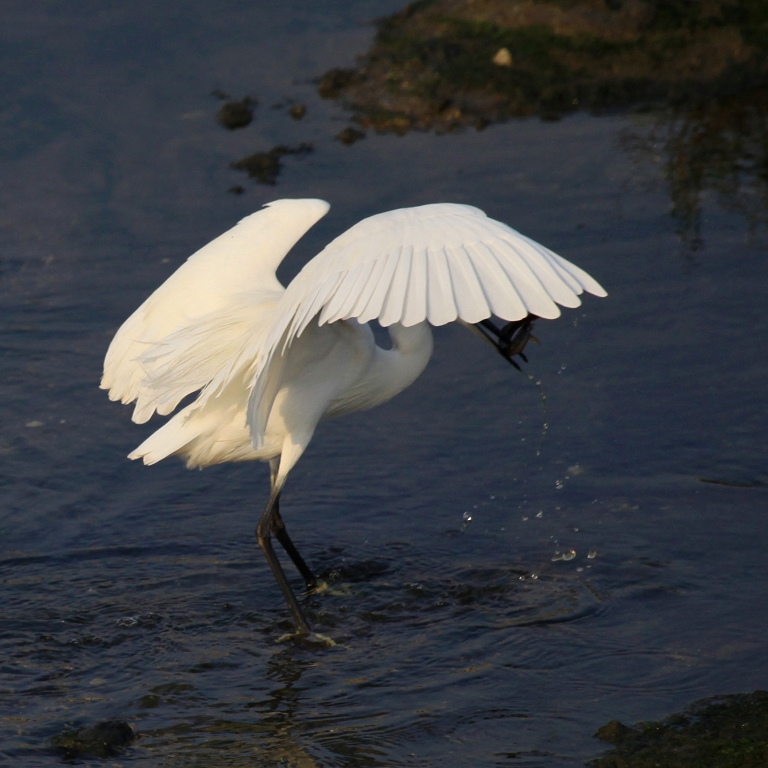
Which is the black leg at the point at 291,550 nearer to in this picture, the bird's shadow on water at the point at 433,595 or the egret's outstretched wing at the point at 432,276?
the bird's shadow on water at the point at 433,595

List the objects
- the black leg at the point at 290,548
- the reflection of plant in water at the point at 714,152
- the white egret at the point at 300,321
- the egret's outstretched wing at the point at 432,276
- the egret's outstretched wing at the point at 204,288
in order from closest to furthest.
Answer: the egret's outstretched wing at the point at 432,276 < the white egret at the point at 300,321 < the egret's outstretched wing at the point at 204,288 < the black leg at the point at 290,548 < the reflection of plant in water at the point at 714,152

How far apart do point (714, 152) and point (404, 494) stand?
14.4 ft

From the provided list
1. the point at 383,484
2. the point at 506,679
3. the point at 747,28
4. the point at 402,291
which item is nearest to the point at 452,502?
the point at 383,484

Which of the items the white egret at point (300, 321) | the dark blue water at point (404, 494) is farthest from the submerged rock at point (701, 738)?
the white egret at point (300, 321)

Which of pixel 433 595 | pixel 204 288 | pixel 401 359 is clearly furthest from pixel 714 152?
pixel 433 595

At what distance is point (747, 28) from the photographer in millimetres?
10141

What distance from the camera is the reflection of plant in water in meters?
8.53

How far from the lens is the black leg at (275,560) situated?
5207 mm

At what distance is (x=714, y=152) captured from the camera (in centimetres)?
921

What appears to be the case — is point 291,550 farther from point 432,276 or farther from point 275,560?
point 432,276

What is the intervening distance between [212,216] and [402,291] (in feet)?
17.3

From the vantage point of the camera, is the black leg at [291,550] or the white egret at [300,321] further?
the black leg at [291,550]

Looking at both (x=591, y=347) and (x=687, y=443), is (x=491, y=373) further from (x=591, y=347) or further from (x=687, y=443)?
(x=687, y=443)

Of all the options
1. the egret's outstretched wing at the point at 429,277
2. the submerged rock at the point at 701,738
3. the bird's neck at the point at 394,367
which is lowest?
the submerged rock at the point at 701,738
